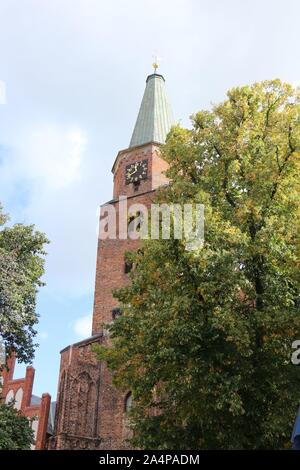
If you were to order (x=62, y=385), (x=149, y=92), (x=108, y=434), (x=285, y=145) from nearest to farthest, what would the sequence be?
1. (x=285, y=145)
2. (x=108, y=434)
3. (x=62, y=385)
4. (x=149, y=92)

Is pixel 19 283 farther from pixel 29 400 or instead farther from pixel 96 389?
pixel 29 400

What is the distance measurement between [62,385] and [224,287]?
13.0 meters

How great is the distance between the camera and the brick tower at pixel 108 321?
20672 mm

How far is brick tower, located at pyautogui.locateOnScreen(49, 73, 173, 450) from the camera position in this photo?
2067 centimetres

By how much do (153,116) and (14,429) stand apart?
19.7m

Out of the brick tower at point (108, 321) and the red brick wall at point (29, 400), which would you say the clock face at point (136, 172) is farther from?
the red brick wall at point (29, 400)

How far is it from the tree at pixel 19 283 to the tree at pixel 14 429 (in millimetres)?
1698

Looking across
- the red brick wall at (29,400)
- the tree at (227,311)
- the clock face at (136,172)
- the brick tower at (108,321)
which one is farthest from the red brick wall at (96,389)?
the tree at (227,311)

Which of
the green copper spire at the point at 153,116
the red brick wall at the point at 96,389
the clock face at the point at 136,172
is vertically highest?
the green copper spire at the point at 153,116

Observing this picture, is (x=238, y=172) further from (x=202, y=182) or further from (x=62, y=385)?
(x=62, y=385)

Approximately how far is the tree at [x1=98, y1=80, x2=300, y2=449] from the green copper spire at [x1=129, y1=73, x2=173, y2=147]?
15510 mm

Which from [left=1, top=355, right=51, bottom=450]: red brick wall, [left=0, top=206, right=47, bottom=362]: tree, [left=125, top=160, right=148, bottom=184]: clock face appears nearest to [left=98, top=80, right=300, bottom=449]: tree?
[left=0, top=206, right=47, bottom=362]: tree

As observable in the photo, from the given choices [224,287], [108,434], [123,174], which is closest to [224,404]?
[224,287]
